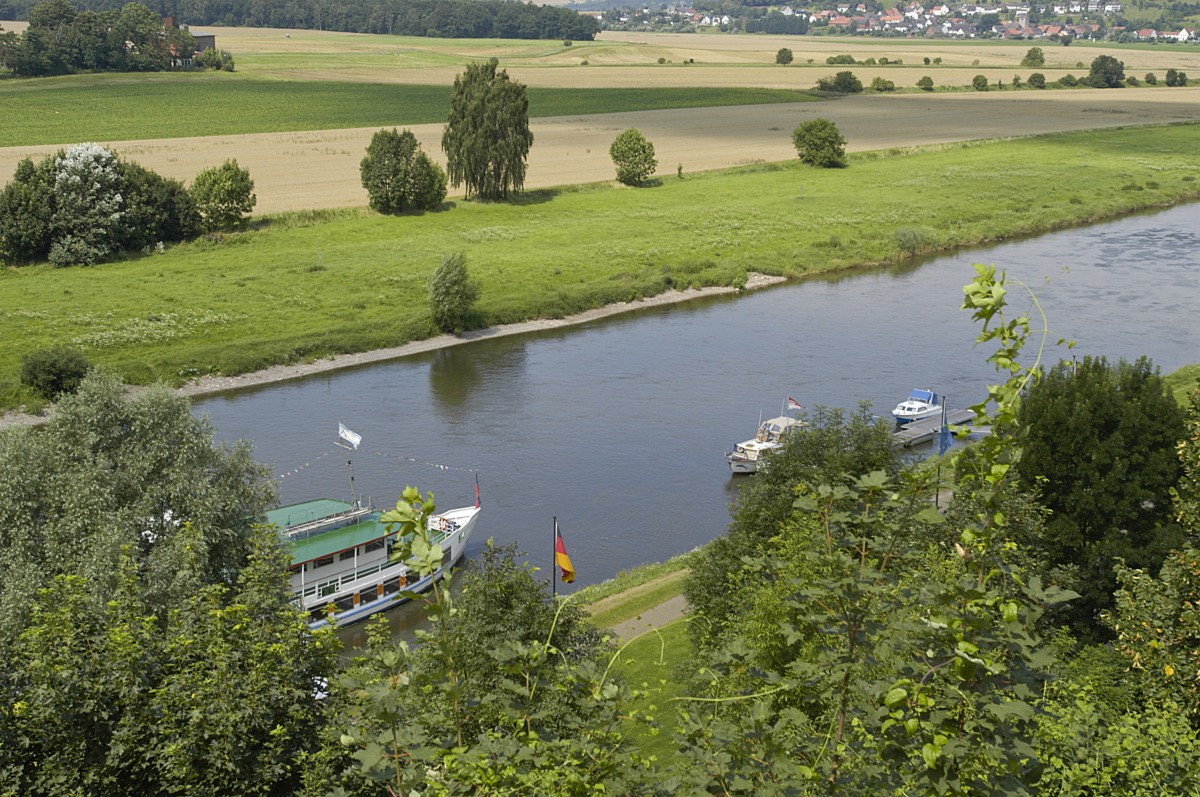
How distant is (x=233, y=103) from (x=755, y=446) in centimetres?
10220

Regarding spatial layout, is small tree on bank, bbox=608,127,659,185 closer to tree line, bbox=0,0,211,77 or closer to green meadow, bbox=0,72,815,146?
green meadow, bbox=0,72,815,146

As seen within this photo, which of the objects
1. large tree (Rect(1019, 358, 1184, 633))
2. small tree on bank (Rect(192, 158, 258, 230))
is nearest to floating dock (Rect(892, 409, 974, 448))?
large tree (Rect(1019, 358, 1184, 633))

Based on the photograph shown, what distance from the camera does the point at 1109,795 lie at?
1211 centimetres

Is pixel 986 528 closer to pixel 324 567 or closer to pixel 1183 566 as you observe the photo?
pixel 1183 566

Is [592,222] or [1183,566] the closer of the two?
[1183,566]

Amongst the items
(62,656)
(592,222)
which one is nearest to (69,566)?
(62,656)

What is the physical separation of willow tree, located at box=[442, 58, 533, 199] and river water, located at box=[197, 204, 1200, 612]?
23.9 meters

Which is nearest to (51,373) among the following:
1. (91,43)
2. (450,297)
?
(450,297)

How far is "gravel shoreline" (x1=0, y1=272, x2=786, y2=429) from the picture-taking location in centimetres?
4894

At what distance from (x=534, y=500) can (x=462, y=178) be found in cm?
4914

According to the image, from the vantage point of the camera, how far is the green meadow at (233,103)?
10675 cm

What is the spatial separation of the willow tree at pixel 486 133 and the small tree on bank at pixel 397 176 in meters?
3.76

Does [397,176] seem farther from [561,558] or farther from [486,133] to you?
[561,558]

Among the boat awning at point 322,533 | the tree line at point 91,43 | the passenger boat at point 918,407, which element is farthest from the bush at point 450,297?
the tree line at point 91,43
